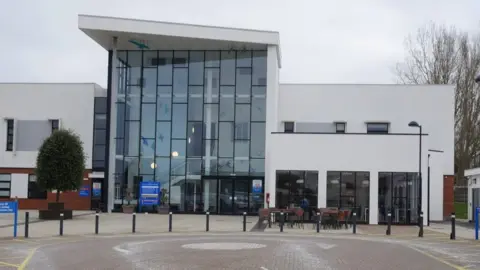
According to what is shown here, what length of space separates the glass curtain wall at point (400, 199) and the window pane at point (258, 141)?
31.7 feet

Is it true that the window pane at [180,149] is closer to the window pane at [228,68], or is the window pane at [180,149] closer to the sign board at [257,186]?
the window pane at [228,68]

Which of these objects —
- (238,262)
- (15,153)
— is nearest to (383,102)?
(15,153)

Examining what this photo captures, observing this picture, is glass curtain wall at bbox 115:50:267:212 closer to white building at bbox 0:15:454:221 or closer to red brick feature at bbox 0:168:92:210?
white building at bbox 0:15:454:221

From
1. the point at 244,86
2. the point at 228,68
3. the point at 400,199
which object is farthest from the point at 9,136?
the point at 400,199

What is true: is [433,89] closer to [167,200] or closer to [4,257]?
[167,200]

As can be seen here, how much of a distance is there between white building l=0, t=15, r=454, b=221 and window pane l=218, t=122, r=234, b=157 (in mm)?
65

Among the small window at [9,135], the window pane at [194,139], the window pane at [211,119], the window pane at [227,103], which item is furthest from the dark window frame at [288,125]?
the small window at [9,135]

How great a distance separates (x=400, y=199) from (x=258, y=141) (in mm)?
11085

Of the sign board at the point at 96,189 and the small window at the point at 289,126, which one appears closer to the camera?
the small window at the point at 289,126

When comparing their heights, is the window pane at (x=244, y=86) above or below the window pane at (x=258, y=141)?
above

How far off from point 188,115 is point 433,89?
1633 centimetres

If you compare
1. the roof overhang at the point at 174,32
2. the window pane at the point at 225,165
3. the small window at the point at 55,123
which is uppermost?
the roof overhang at the point at 174,32

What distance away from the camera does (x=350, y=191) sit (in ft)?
111

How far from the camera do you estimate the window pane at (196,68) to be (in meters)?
42.2
